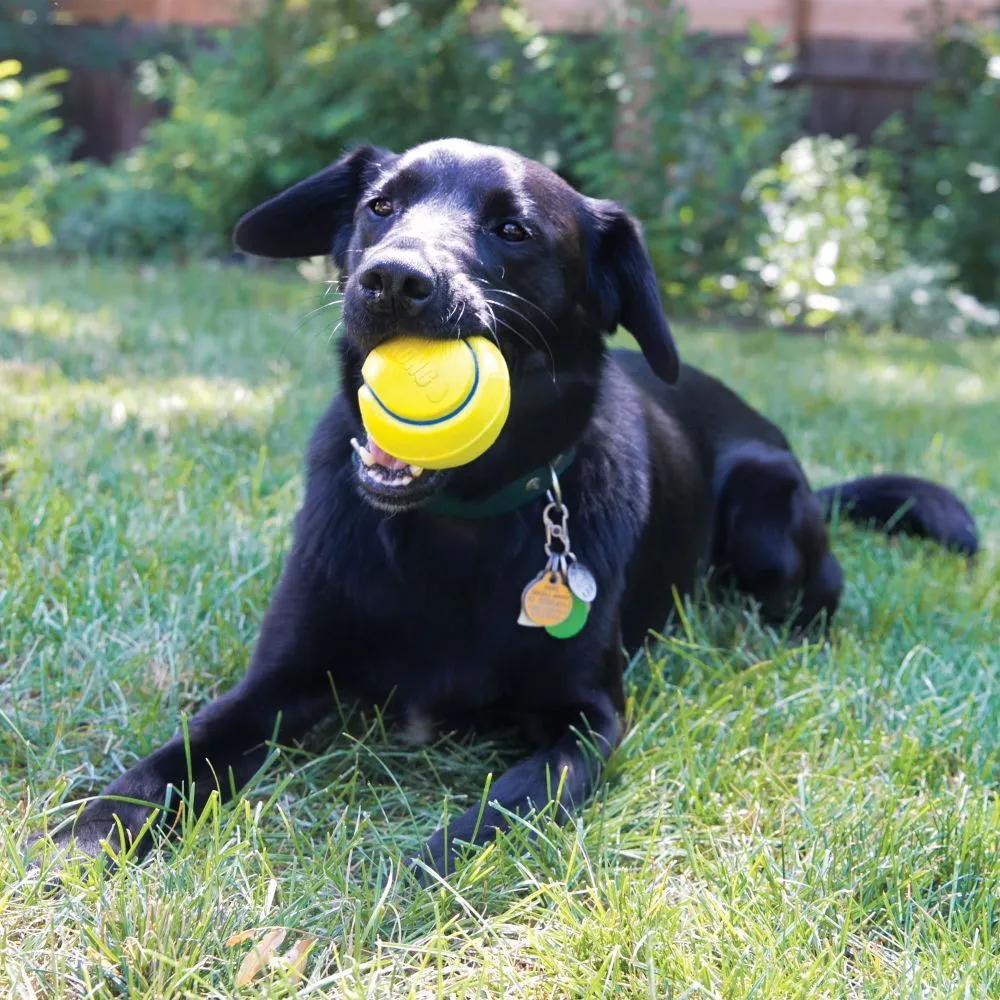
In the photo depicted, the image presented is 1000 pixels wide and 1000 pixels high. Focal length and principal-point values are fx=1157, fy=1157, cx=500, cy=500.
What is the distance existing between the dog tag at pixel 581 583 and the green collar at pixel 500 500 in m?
0.16

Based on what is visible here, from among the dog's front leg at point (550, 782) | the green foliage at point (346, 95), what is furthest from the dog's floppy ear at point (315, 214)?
the green foliage at point (346, 95)

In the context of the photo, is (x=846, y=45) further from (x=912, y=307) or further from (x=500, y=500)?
(x=500, y=500)

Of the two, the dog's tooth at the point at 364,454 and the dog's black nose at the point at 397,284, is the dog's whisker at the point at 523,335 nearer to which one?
the dog's black nose at the point at 397,284

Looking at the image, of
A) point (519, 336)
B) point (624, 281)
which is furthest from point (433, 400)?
point (624, 281)

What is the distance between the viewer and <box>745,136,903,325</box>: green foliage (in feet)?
24.5

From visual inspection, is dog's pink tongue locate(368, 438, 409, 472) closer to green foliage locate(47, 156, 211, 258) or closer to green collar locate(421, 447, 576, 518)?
green collar locate(421, 447, 576, 518)

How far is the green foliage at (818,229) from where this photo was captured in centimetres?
745

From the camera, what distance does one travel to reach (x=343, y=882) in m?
1.59

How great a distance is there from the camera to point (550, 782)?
186cm

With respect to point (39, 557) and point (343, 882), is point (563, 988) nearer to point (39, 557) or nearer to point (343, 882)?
point (343, 882)

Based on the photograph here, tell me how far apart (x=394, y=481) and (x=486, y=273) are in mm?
428

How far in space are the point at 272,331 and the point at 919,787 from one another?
3.97 meters

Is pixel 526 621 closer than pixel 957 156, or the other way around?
pixel 526 621

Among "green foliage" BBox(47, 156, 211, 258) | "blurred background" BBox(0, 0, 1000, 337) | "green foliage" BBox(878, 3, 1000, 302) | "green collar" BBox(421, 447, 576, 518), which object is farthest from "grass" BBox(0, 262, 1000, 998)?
"green foliage" BBox(878, 3, 1000, 302)
